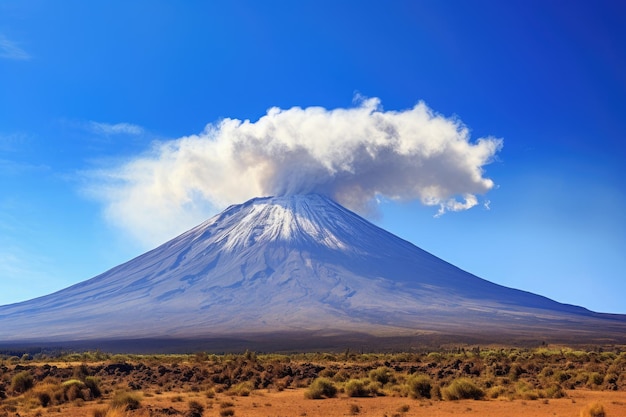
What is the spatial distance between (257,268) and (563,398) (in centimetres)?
15522

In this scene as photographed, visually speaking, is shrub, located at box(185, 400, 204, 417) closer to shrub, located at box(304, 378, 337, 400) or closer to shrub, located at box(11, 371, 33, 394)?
shrub, located at box(304, 378, 337, 400)

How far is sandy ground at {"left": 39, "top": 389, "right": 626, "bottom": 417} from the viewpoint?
22078mm

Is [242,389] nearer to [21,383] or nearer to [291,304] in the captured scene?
[21,383]

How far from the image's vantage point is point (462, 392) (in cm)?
2656

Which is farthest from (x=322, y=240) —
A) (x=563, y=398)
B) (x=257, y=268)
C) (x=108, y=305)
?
(x=563, y=398)

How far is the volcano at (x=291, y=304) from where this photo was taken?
382 feet

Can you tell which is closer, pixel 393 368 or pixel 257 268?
pixel 393 368

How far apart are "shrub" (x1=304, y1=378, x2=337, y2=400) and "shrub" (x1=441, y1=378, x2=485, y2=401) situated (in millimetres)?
4980

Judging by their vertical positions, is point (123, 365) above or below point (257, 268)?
below

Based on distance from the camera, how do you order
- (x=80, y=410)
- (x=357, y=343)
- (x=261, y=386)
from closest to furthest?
(x=80, y=410), (x=261, y=386), (x=357, y=343)

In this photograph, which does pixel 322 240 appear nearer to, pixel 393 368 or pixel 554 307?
pixel 554 307

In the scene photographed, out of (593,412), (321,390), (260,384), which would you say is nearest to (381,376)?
(321,390)

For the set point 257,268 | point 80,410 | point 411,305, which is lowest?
point 80,410

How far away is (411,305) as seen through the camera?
493 feet
